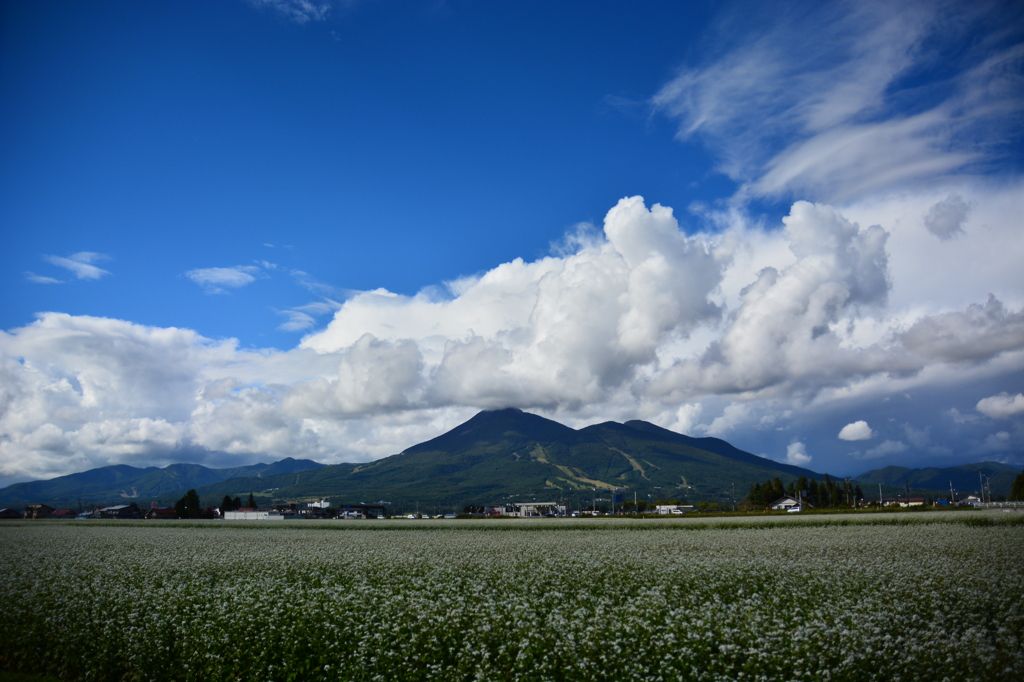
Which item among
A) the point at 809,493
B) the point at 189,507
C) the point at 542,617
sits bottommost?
the point at 189,507

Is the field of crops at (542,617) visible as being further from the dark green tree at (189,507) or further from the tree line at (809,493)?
the dark green tree at (189,507)

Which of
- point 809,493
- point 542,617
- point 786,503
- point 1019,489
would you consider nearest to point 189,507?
point 786,503

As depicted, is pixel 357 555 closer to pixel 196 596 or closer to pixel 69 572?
pixel 196 596

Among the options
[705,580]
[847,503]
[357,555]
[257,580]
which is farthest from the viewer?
[847,503]

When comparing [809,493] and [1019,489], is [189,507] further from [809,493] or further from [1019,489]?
[1019,489]

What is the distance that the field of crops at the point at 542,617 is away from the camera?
17859 mm

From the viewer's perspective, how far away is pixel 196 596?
27.5m

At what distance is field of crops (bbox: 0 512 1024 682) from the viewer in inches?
703

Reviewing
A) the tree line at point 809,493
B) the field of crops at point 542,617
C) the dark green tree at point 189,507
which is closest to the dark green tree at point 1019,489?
the tree line at point 809,493

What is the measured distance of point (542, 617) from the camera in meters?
22.2

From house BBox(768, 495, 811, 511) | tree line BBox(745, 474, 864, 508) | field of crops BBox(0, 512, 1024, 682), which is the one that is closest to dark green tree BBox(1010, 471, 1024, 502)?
tree line BBox(745, 474, 864, 508)

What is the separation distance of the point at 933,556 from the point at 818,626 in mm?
17740

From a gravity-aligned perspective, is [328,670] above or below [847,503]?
above

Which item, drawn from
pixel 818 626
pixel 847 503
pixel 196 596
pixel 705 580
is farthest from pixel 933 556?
pixel 847 503
